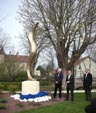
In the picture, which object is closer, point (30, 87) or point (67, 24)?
point (30, 87)

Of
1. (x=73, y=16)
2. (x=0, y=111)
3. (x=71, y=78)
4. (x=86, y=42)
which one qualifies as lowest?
(x=0, y=111)

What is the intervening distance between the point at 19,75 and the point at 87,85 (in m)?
32.7

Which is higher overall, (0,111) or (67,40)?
(67,40)

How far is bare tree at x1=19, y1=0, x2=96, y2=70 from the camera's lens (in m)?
38.6

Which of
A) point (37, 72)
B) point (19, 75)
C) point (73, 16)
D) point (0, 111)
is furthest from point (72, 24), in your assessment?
point (37, 72)

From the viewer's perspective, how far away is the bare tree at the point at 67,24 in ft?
127

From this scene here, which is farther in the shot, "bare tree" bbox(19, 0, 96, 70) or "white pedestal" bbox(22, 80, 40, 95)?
"bare tree" bbox(19, 0, 96, 70)

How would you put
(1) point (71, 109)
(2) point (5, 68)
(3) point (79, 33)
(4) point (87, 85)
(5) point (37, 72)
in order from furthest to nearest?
(5) point (37, 72), (2) point (5, 68), (3) point (79, 33), (4) point (87, 85), (1) point (71, 109)

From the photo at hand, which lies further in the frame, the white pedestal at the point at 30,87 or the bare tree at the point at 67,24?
the bare tree at the point at 67,24

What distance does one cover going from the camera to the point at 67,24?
38.7m

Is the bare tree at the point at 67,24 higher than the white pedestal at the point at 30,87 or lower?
higher

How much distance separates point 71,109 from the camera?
56.8ft

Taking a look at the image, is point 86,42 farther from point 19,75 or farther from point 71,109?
point 71,109

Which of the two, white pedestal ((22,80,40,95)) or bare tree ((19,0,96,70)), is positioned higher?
bare tree ((19,0,96,70))
